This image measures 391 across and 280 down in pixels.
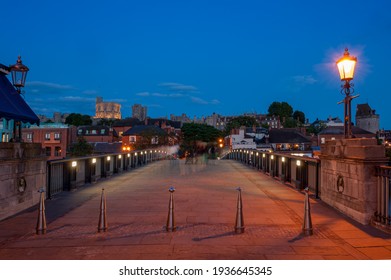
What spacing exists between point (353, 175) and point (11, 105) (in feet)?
32.3

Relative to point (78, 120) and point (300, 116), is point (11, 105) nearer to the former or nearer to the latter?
point (78, 120)

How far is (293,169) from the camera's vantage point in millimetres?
15164

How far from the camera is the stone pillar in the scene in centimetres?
782

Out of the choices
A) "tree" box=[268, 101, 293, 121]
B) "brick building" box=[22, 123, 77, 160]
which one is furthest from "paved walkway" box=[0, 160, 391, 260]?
"tree" box=[268, 101, 293, 121]

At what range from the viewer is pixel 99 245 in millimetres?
6438

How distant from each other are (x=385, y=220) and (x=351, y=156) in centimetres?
184

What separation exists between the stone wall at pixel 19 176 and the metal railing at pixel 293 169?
9.27 metres

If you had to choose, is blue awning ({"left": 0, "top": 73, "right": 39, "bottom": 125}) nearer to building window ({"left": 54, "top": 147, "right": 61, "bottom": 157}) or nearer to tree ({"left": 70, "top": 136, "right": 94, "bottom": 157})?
tree ({"left": 70, "top": 136, "right": 94, "bottom": 157})

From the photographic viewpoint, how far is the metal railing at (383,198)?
7.25 meters

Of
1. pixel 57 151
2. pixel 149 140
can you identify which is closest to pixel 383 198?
pixel 149 140

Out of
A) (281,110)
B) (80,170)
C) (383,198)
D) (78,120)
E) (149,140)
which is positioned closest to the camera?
(383,198)

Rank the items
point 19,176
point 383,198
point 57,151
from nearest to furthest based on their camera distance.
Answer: point 383,198 → point 19,176 → point 57,151

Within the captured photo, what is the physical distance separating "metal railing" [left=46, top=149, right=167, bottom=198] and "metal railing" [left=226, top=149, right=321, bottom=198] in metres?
9.25
